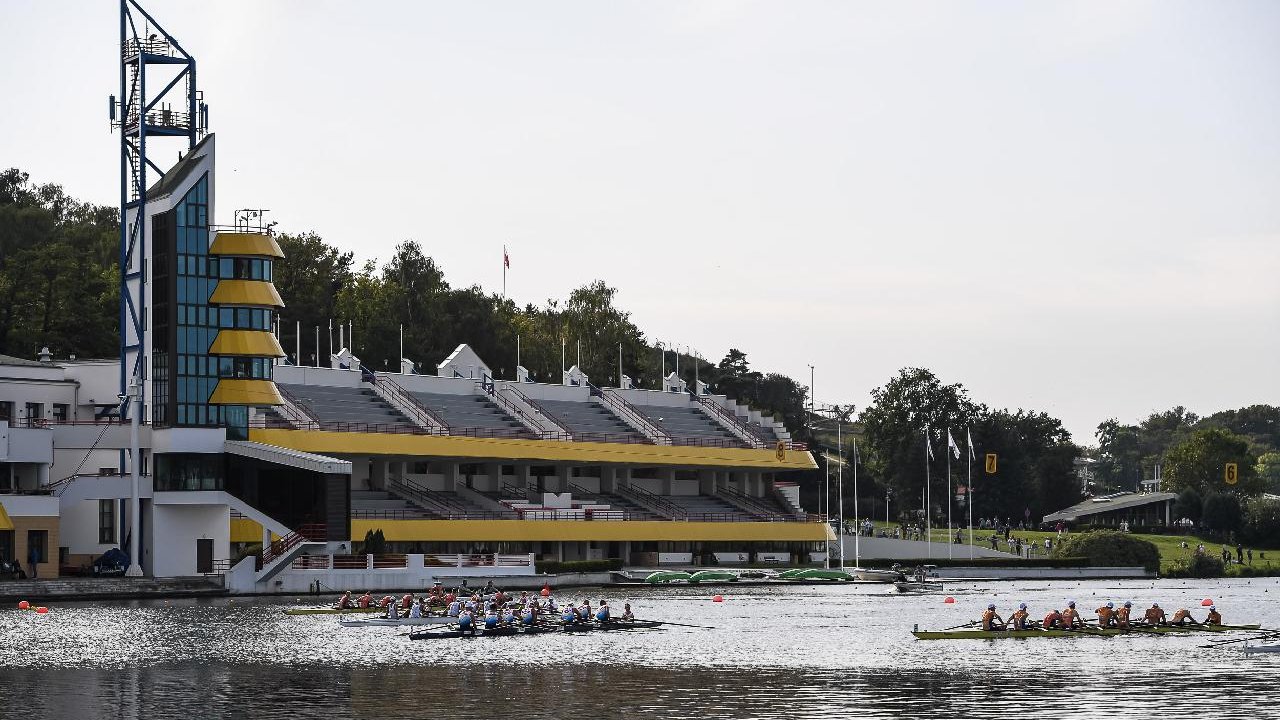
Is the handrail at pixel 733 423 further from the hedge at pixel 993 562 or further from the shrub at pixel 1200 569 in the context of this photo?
the shrub at pixel 1200 569

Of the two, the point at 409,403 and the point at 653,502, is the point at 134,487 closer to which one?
the point at 409,403

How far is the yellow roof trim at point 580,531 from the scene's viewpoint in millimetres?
106062

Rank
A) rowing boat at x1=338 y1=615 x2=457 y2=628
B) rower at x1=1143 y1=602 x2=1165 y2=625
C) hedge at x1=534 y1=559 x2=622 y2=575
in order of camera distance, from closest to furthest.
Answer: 1. rower at x1=1143 y1=602 x2=1165 y2=625
2. rowing boat at x1=338 y1=615 x2=457 y2=628
3. hedge at x1=534 y1=559 x2=622 y2=575

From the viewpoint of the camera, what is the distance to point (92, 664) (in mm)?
54156

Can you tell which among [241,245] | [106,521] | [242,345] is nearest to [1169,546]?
[242,345]

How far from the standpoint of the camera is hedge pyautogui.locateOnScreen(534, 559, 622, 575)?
104575 mm

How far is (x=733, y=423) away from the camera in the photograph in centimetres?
14125

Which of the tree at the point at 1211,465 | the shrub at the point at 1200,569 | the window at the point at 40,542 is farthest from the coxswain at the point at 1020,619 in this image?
the tree at the point at 1211,465

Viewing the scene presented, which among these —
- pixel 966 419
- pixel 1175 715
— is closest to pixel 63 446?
pixel 1175 715

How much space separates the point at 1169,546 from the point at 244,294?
8361 cm

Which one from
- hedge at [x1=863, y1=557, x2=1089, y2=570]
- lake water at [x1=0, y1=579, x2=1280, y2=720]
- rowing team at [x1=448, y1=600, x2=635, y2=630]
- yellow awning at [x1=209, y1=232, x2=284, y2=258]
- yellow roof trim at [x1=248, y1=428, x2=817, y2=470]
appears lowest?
lake water at [x1=0, y1=579, x2=1280, y2=720]

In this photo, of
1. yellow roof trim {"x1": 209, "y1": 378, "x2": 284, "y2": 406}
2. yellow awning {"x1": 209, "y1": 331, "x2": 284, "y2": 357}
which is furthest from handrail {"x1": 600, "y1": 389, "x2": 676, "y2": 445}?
yellow awning {"x1": 209, "y1": 331, "x2": 284, "y2": 357}

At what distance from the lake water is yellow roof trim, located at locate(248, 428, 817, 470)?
2759 cm

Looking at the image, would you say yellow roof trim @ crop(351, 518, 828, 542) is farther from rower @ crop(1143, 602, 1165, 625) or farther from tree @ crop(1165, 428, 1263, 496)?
tree @ crop(1165, 428, 1263, 496)
